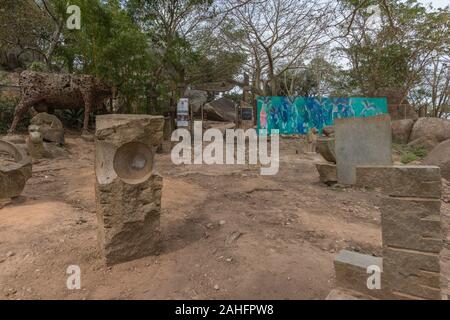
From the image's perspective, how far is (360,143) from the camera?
605 centimetres

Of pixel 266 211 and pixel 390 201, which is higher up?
pixel 390 201

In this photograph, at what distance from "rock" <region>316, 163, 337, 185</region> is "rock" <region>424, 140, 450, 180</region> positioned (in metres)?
3.07

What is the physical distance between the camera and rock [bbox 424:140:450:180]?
302 inches

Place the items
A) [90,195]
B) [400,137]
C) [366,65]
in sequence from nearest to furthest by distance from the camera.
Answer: [90,195] < [400,137] < [366,65]

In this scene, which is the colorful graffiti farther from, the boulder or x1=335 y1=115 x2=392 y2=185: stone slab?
x1=335 y1=115 x2=392 y2=185: stone slab

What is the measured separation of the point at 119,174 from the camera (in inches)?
125

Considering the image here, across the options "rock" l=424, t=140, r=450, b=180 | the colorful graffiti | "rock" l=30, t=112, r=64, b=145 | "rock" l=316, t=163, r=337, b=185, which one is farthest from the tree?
"rock" l=30, t=112, r=64, b=145

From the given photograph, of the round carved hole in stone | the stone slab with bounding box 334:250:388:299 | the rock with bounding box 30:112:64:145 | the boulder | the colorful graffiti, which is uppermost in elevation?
the boulder

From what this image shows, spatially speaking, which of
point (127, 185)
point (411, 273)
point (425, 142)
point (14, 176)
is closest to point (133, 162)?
point (127, 185)

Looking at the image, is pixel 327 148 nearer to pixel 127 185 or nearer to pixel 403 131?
pixel 127 185

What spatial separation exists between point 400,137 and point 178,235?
12062 millimetres

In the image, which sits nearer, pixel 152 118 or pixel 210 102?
pixel 152 118
